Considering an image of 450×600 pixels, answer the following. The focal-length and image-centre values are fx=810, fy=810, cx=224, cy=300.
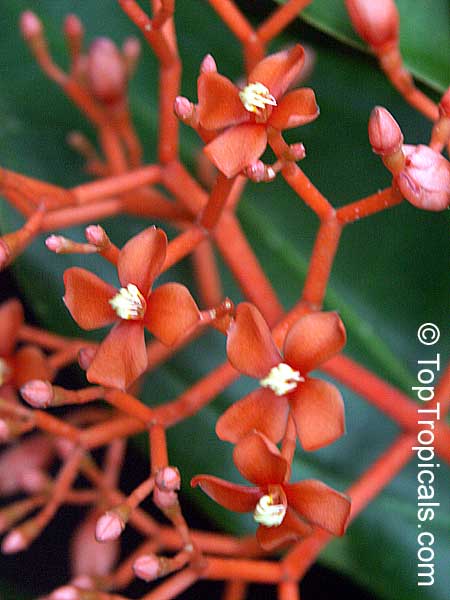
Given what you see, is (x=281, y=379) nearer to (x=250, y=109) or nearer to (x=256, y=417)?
(x=256, y=417)

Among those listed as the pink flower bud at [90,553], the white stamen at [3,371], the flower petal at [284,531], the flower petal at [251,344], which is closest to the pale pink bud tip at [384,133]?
the flower petal at [251,344]

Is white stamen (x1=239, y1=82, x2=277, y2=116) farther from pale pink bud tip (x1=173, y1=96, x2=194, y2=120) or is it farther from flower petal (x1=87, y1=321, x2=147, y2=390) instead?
flower petal (x1=87, y1=321, x2=147, y2=390)

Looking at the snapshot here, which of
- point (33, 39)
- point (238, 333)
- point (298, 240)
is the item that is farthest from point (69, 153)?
point (238, 333)

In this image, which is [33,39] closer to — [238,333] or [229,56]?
[229,56]

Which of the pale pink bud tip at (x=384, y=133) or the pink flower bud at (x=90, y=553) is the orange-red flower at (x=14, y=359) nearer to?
the pink flower bud at (x=90, y=553)

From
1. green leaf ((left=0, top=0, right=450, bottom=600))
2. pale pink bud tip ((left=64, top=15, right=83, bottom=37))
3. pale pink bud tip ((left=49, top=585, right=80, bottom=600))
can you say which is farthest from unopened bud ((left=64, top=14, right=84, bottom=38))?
pale pink bud tip ((left=49, top=585, right=80, bottom=600))

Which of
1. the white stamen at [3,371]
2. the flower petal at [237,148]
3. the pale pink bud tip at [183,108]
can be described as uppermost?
the pale pink bud tip at [183,108]

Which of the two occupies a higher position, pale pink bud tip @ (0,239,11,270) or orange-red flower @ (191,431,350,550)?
pale pink bud tip @ (0,239,11,270)
